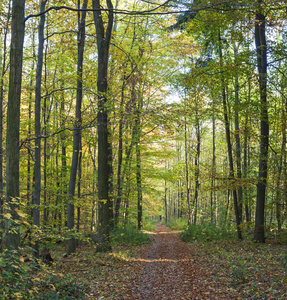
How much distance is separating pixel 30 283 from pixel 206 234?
11131 millimetres

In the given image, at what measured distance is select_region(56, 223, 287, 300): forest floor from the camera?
5.51 meters

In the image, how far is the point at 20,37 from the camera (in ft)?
14.6

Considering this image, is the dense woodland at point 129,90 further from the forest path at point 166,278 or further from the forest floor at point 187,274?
the forest path at point 166,278

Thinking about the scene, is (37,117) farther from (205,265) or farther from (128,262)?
(205,265)

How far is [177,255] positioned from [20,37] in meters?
9.63

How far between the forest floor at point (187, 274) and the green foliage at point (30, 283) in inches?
22.9

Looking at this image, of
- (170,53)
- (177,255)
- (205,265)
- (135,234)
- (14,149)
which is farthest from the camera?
(170,53)

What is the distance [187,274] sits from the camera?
7.33 metres

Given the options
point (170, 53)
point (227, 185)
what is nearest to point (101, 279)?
point (227, 185)

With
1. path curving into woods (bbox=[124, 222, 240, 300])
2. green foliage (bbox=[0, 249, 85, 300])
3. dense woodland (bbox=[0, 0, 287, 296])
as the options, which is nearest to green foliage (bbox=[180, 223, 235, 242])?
dense woodland (bbox=[0, 0, 287, 296])

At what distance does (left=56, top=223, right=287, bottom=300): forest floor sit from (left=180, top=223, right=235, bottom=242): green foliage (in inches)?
118

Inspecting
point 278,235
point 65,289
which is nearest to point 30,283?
point 65,289

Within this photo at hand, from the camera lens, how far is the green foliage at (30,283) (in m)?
3.51

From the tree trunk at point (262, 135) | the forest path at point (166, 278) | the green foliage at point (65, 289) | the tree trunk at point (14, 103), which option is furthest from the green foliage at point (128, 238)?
the tree trunk at point (14, 103)
